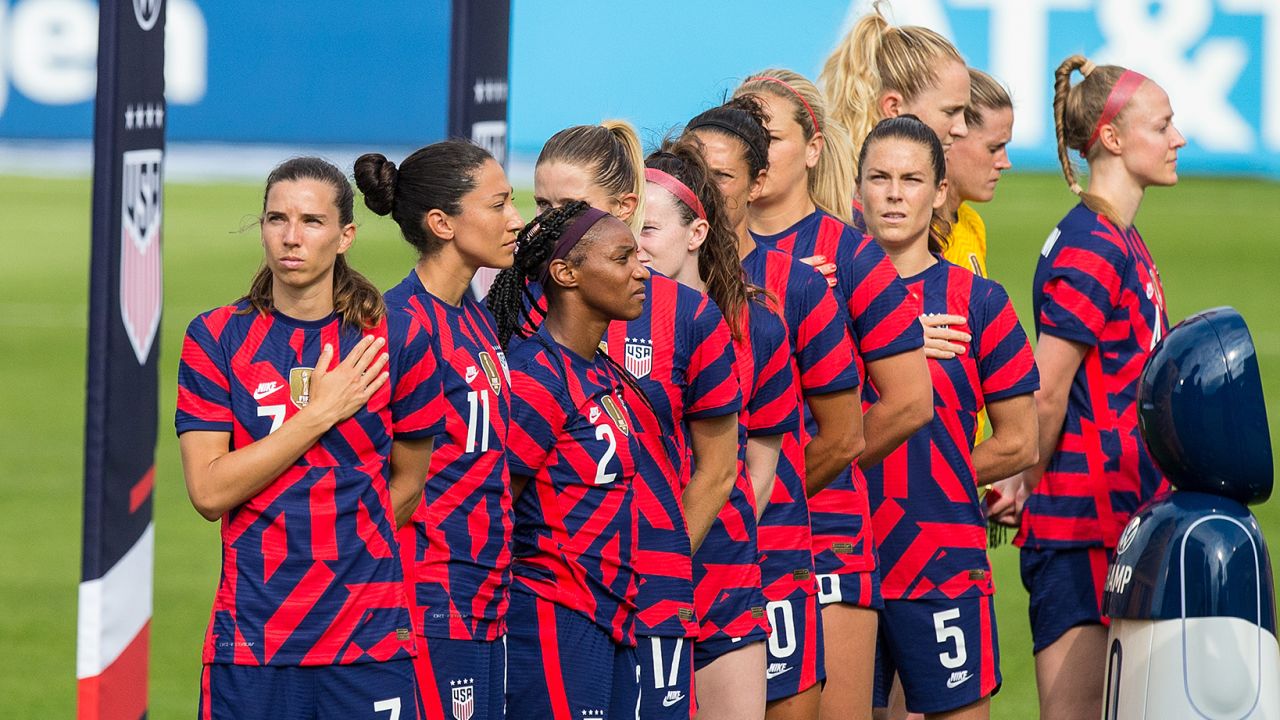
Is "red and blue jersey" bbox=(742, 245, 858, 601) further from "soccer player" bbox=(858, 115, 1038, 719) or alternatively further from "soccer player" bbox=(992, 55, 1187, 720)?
"soccer player" bbox=(992, 55, 1187, 720)

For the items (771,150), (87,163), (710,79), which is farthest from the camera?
(87,163)

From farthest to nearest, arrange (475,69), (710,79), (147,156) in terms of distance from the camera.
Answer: (710,79)
(475,69)
(147,156)

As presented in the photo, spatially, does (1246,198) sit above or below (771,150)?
above

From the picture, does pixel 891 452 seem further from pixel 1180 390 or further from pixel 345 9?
pixel 345 9

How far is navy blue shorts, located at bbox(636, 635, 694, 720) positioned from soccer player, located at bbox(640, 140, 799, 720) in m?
0.20

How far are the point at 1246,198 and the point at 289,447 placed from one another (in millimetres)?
17912

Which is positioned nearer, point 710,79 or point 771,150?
point 771,150

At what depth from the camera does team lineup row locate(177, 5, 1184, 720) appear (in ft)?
10.6

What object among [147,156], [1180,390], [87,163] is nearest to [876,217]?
[1180,390]

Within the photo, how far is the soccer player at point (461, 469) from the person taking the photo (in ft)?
11.1

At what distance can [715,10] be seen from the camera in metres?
16.5

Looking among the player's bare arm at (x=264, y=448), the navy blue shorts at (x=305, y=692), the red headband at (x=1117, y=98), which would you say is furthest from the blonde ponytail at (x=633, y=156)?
the red headband at (x=1117, y=98)

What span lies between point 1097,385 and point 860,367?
680 millimetres

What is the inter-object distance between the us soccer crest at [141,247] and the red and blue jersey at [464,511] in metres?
Answer: 0.54
